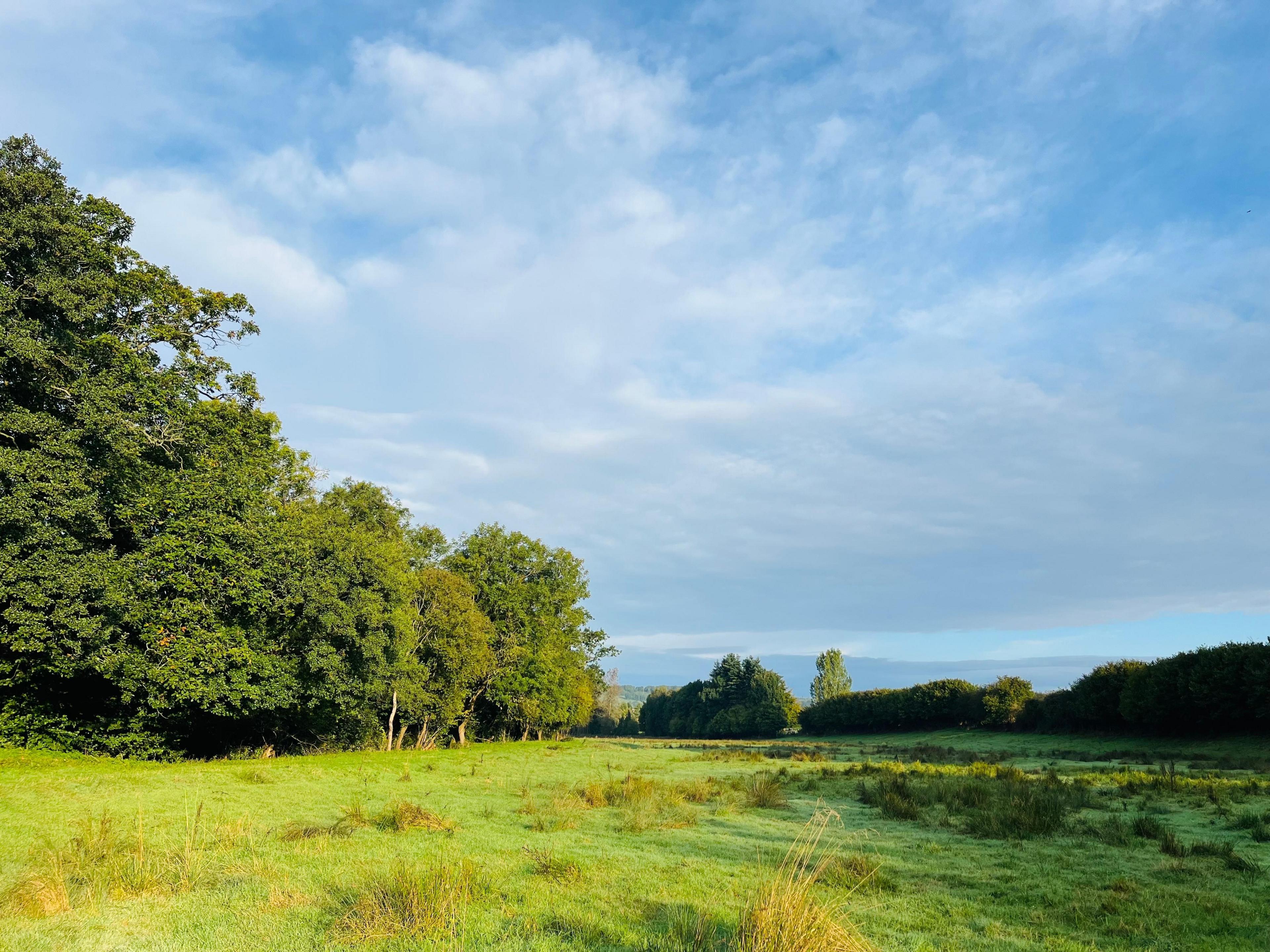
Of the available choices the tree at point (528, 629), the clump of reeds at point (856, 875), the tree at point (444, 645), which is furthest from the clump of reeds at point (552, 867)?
the tree at point (528, 629)

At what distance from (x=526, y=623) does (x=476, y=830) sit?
35.8 m

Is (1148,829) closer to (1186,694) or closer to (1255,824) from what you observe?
(1255,824)

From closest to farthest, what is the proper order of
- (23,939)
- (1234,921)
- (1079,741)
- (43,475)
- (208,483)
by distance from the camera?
(23,939) < (1234,921) < (43,475) < (208,483) < (1079,741)

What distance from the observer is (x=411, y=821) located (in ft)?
36.5

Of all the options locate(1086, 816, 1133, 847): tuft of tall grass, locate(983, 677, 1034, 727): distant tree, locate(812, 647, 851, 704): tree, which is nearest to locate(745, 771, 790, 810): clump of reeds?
locate(1086, 816, 1133, 847): tuft of tall grass

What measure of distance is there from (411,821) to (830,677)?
97.5 metres

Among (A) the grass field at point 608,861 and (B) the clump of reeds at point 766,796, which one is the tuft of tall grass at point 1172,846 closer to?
(A) the grass field at point 608,861

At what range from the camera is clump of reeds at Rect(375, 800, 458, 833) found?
10961 millimetres

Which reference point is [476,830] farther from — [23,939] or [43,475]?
[43,475]

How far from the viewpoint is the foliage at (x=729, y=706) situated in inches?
3287

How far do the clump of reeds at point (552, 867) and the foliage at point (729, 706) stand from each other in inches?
2959

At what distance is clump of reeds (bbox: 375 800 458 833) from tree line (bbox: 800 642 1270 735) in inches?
1726

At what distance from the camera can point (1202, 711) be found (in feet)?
131

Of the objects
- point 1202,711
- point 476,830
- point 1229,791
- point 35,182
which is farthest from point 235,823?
point 1202,711
